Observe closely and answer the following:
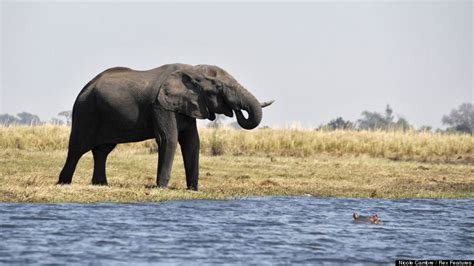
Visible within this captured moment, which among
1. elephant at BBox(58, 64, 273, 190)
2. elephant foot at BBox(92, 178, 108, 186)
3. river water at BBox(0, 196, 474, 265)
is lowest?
river water at BBox(0, 196, 474, 265)

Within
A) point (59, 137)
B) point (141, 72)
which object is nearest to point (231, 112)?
point (141, 72)

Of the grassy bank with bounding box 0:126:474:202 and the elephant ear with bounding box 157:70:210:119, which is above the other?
the elephant ear with bounding box 157:70:210:119

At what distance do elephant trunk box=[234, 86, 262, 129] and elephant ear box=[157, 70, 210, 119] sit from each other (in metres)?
0.84

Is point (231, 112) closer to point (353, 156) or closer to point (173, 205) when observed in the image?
point (173, 205)

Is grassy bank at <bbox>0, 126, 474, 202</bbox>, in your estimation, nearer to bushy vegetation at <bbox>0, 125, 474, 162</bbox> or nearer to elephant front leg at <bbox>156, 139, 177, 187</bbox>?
bushy vegetation at <bbox>0, 125, 474, 162</bbox>

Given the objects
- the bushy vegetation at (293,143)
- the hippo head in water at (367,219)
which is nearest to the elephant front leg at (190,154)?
the hippo head in water at (367,219)

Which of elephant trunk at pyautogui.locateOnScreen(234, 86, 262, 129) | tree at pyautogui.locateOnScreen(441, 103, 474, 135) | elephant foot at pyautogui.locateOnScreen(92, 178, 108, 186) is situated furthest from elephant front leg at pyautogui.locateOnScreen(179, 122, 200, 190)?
tree at pyautogui.locateOnScreen(441, 103, 474, 135)

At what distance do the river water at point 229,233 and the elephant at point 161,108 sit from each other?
1.89 metres

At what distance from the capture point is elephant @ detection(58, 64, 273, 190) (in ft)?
82.8

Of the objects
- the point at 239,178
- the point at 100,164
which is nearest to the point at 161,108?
the point at 100,164

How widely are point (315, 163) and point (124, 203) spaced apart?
14051 mm

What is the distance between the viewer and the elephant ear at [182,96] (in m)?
25.2

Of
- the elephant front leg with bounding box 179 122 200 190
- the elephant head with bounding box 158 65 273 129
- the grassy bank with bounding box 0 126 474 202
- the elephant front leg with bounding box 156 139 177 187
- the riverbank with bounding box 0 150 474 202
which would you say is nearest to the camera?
the riverbank with bounding box 0 150 474 202

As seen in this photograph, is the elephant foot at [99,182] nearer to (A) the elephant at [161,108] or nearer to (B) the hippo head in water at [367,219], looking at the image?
(A) the elephant at [161,108]
